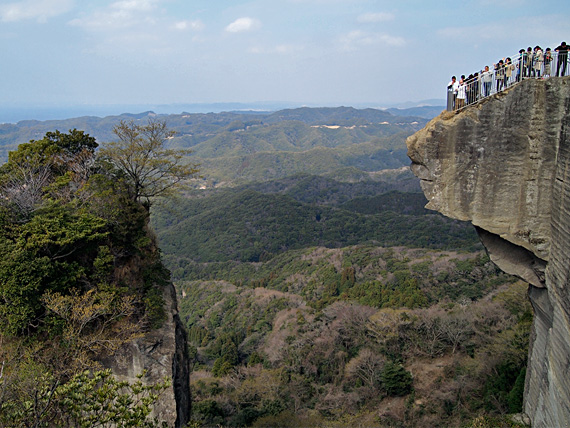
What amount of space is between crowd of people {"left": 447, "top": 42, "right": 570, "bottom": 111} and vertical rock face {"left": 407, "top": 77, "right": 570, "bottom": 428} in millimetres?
587

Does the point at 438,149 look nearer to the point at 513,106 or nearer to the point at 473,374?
the point at 513,106

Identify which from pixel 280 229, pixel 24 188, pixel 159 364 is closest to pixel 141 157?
pixel 24 188

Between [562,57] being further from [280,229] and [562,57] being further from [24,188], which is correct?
[280,229]

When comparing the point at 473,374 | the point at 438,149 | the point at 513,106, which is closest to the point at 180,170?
the point at 438,149

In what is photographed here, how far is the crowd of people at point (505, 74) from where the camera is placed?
368 inches

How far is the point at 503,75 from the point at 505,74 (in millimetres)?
50

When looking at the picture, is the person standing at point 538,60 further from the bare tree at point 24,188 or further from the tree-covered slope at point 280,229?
the tree-covered slope at point 280,229

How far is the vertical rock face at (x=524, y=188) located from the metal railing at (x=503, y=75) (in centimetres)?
56

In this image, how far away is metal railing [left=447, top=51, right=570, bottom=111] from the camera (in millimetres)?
9391

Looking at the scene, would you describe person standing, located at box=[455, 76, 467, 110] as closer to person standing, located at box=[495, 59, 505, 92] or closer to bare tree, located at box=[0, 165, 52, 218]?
person standing, located at box=[495, 59, 505, 92]

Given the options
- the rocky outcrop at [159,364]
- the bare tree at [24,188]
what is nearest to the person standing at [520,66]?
the rocky outcrop at [159,364]

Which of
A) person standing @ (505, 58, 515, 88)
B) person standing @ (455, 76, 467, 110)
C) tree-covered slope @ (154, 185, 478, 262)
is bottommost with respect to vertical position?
tree-covered slope @ (154, 185, 478, 262)

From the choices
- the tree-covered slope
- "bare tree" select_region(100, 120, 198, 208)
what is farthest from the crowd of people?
the tree-covered slope

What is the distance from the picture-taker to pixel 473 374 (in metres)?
19.8
